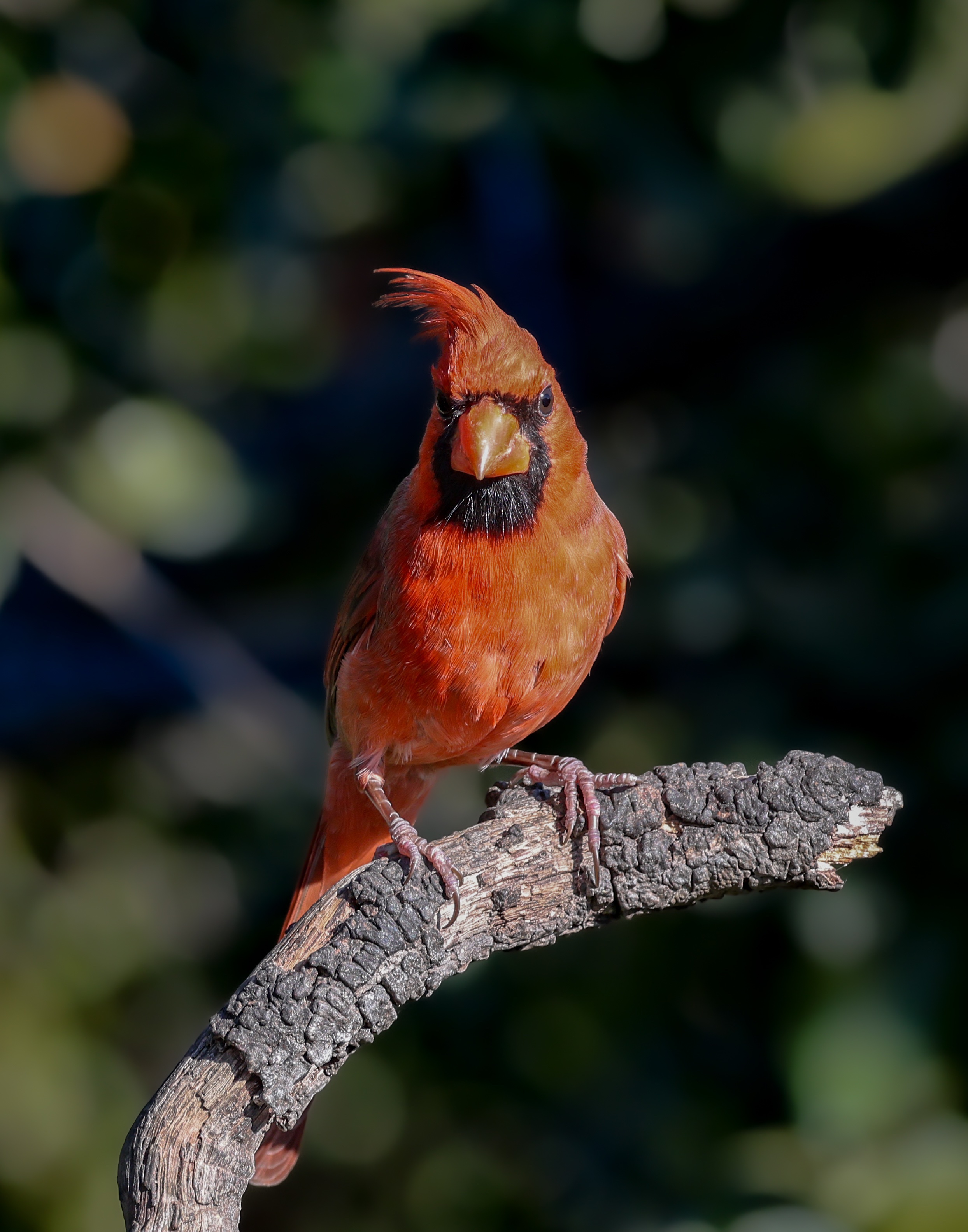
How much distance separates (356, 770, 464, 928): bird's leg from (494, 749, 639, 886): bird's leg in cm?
21

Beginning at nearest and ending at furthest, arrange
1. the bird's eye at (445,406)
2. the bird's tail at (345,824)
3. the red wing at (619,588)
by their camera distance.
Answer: the bird's eye at (445,406), the red wing at (619,588), the bird's tail at (345,824)

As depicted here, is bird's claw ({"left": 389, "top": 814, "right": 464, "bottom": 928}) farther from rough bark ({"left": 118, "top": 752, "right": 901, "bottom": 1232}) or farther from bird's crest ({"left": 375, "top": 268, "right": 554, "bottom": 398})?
bird's crest ({"left": 375, "top": 268, "right": 554, "bottom": 398})

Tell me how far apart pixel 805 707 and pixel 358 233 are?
1.80 meters

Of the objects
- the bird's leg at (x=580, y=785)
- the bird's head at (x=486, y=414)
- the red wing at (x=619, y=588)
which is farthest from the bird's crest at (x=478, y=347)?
the bird's leg at (x=580, y=785)

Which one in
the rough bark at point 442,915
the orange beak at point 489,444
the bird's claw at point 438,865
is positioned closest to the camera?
the rough bark at point 442,915

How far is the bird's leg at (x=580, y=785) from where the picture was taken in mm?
2055

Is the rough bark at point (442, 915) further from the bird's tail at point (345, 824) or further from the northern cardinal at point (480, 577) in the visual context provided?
the bird's tail at point (345, 824)

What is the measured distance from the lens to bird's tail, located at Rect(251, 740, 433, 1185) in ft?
9.20

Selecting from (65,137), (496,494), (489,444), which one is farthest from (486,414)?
(65,137)

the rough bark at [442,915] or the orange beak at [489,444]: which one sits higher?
the orange beak at [489,444]

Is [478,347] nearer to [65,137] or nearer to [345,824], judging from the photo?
[345,824]

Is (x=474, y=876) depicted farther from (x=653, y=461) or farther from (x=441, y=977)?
(x=653, y=461)

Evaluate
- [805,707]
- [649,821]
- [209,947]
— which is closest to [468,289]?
[649,821]

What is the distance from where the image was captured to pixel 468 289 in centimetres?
249
